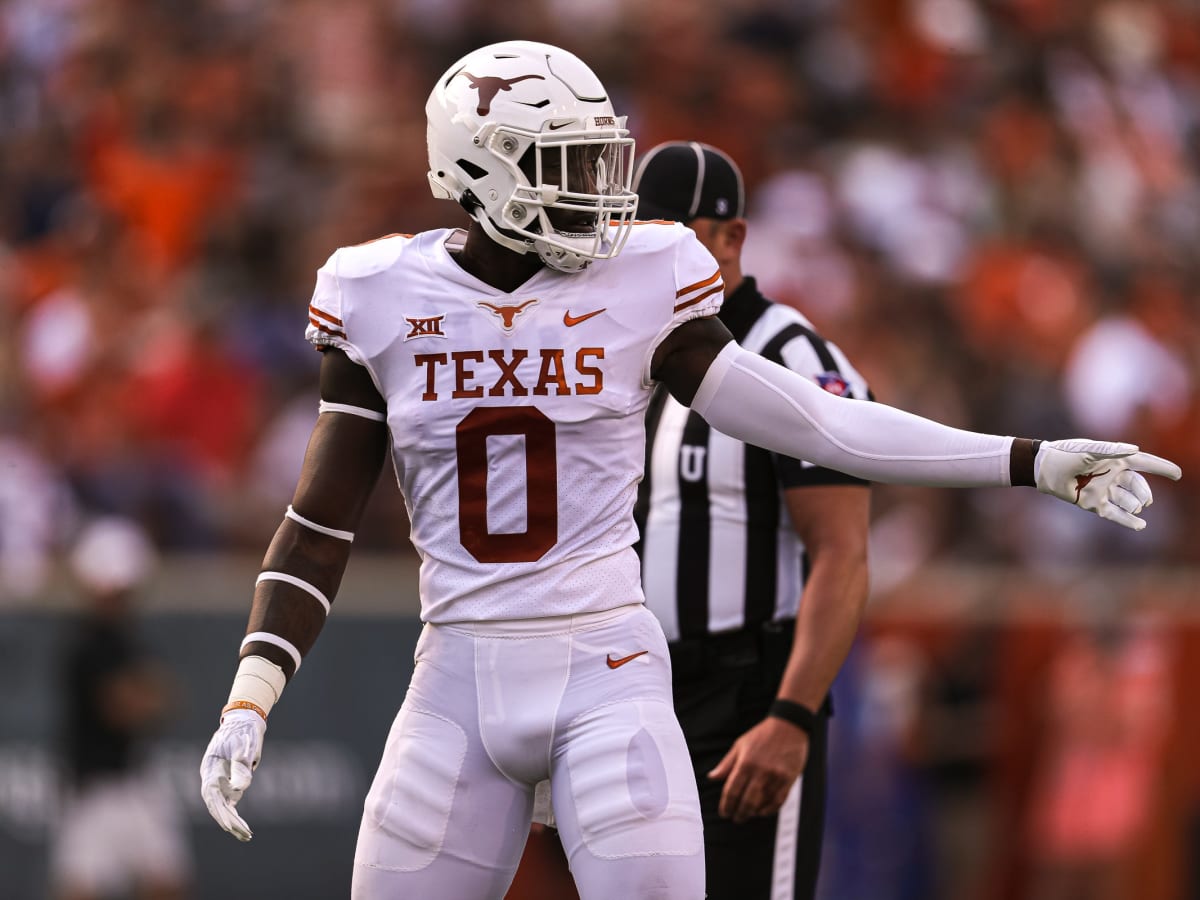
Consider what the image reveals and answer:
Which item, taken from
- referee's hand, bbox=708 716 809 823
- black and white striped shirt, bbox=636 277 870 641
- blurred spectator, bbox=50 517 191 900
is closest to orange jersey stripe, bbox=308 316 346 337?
black and white striped shirt, bbox=636 277 870 641

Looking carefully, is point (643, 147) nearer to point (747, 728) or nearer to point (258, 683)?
point (747, 728)

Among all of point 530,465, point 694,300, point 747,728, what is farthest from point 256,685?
point 747,728

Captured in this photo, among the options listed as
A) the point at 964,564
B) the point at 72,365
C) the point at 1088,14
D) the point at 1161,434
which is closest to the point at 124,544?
the point at 72,365

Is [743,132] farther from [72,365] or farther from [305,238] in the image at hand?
[72,365]

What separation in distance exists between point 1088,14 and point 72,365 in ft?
23.3

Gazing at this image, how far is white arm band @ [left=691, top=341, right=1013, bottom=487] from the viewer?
3.44 meters

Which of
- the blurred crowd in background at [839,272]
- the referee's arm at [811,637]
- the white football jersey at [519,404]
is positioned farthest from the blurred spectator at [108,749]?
the white football jersey at [519,404]

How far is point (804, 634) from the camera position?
4.11 meters

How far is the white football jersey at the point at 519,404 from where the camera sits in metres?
3.41

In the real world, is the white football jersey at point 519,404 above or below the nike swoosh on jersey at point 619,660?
above

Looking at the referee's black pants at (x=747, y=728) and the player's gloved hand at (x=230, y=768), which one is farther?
the referee's black pants at (x=747, y=728)

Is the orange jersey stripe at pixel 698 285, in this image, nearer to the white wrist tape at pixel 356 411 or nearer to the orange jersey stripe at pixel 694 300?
the orange jersey stripe at pixel 694 300

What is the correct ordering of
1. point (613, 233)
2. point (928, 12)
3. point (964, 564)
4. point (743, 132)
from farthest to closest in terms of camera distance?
point (928, 12)
point (743, 132)
point (964, 564)
point (613, 233)

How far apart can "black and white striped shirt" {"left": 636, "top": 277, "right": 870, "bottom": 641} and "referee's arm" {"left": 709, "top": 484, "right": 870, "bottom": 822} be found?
10 centimetres
